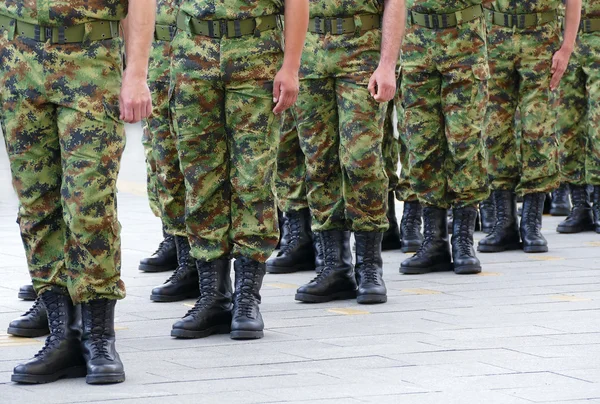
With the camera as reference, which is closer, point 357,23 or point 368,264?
point 357,23

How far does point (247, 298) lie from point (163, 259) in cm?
205

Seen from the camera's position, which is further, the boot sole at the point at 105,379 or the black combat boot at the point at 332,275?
the black combat boot at the point at 332,275

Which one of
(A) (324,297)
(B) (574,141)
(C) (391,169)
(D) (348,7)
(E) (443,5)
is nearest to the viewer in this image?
(D) (348,7)

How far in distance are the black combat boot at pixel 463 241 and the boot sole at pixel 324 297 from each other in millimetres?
1011

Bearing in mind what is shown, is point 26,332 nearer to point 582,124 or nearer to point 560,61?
point 560,61

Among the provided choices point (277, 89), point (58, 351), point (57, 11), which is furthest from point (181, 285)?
point (57, 11)

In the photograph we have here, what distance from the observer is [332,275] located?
21.2ft

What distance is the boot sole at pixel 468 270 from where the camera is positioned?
23.8 ft

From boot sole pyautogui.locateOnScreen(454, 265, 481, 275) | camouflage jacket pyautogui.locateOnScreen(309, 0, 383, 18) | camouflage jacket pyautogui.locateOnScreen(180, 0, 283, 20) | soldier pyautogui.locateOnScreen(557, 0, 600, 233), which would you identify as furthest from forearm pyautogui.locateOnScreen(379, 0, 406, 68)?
soldier pyautogui.locateOnScreen(557, 0, 600, 233)

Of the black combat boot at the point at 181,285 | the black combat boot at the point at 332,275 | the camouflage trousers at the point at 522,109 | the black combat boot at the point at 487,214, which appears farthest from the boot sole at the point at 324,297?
the black combat boot at the point at 487,214

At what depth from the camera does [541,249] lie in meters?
8.14

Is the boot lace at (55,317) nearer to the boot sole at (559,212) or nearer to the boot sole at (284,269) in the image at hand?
the boot sole at (284,269)

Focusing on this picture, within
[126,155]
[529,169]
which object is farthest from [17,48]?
[126,155]

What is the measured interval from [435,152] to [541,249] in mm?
1270
